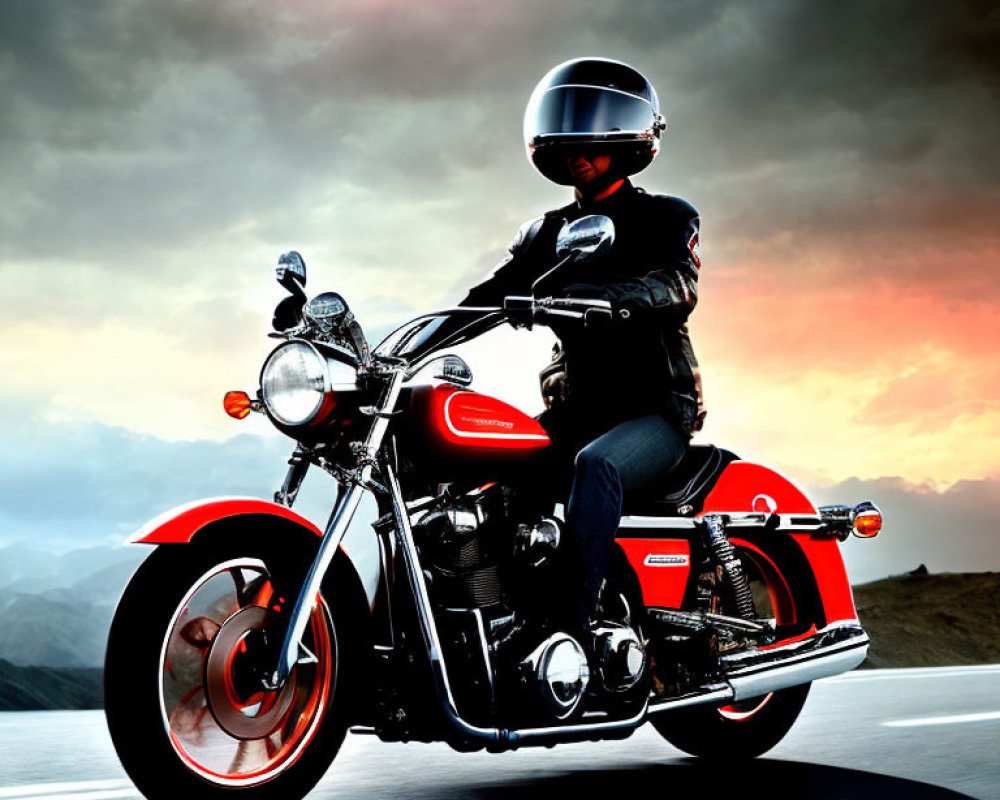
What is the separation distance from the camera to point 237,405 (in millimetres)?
4508

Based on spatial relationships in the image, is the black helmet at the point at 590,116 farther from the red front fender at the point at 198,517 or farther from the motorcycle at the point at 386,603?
the red front fender at the point at 198,517

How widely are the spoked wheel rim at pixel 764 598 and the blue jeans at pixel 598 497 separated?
3.72 feet

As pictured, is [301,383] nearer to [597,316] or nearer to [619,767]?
[597,316]

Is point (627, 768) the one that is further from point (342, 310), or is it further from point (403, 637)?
point (342, 310)

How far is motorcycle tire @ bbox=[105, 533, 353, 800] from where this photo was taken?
12.4ft

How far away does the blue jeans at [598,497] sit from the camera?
4711mm

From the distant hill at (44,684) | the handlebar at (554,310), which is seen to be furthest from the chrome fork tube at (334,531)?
the distant hill at (44,684)

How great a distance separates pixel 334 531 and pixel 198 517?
425 millimetres

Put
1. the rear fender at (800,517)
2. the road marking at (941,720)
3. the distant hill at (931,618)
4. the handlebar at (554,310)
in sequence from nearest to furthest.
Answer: the handlebar at (554,310), the rear fender at (800,517), the road marking at (941,720), the distant hill at (931,618)

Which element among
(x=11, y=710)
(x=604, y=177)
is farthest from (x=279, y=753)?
(x=11, y=710)

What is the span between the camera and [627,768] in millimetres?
5738

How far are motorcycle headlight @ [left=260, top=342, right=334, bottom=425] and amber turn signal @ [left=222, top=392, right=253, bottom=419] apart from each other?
1.03 feet

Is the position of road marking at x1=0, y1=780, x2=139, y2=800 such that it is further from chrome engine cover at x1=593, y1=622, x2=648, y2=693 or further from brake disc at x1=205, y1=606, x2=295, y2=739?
chrome engine cover at x1=593, y1=622, x2=648, y2=693

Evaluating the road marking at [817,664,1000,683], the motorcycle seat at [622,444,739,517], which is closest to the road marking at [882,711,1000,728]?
the road marking at [817,664,1000,683]
